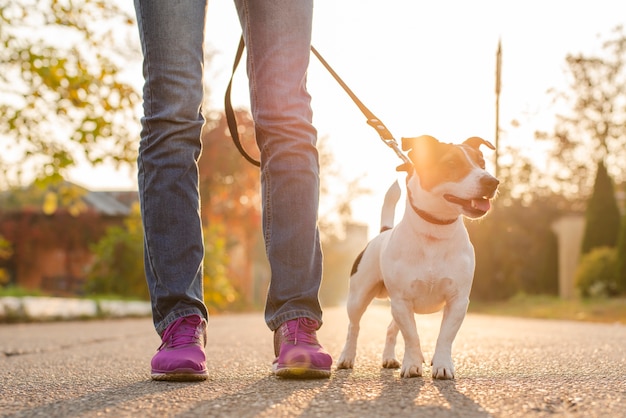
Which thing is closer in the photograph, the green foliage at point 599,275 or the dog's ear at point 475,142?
the dog's ear at point 475,142

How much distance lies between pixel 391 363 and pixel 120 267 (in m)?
13.2

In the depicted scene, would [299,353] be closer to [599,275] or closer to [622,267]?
[622,267]

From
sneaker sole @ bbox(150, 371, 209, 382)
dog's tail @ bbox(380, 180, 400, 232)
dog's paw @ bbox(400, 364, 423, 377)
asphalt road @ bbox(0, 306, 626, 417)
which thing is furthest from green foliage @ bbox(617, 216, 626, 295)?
sneaker sole @ bbox(150, 371, 209, 382)

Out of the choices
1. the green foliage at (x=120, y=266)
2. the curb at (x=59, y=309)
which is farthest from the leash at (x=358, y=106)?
the green foliage at (x=120, y=266)

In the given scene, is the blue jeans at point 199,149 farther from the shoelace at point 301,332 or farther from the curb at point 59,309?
the curb at point 59,309

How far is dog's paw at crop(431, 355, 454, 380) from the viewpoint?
2.57 metres

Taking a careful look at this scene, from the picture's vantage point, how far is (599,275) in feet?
63.1

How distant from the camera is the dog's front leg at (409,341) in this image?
270 cm

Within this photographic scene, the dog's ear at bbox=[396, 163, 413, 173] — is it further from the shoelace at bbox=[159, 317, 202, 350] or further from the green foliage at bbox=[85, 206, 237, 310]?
the green foliage at bbox=[85, 206, 237, 310]

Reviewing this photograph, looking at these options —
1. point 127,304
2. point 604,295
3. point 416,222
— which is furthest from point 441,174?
point 604,295

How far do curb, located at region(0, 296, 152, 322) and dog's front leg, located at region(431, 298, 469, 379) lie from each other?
763cm

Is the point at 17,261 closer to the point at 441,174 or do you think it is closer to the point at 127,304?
the point at 127,304

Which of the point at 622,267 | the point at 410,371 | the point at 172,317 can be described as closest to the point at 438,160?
the point at 410,371

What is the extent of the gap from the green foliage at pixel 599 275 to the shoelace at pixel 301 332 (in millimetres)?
17248
